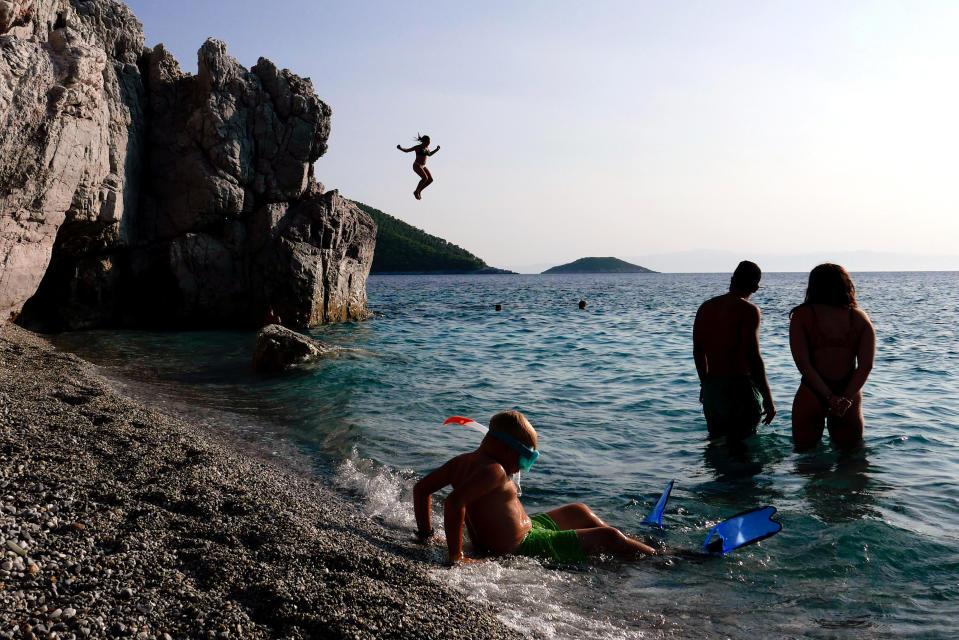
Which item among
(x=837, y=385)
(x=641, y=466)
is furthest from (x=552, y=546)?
(x=837, y=385)

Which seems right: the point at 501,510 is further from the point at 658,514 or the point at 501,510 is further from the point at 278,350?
the point at 278,350

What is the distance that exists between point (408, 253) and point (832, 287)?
415 ft

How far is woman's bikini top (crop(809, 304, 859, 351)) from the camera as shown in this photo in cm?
671

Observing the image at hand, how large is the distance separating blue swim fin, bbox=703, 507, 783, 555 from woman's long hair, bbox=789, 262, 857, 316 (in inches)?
101

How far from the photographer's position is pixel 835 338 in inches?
265

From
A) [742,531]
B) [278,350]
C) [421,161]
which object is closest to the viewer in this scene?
[742,531]

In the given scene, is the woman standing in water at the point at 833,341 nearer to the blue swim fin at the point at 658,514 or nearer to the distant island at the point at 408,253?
the blue swim fin at the point at 658,514

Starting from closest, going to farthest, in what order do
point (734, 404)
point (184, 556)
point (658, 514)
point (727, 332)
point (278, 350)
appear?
point (184, 556) → point (658, 514) → point (727, 332) → point (734, 404) → point (278, 350)

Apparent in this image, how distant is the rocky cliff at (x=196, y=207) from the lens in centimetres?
1916

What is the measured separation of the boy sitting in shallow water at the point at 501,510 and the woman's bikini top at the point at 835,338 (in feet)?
10.4

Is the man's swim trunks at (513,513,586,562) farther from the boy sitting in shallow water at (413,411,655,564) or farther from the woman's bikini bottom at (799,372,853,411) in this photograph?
the woman's bikini bottom at (799,372,853,411)

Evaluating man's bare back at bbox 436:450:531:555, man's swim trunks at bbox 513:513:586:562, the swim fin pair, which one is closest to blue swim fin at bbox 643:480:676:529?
the swim fin pair

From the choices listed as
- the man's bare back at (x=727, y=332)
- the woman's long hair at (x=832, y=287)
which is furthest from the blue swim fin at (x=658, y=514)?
the woman's long hair at (x=832, y=287)

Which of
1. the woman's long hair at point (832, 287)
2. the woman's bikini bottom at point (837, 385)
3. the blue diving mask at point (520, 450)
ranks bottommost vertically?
the blue diving mask at point (520, 450)
